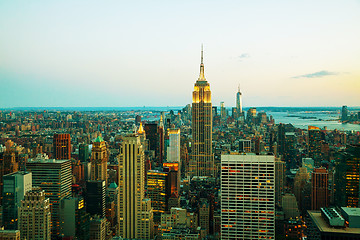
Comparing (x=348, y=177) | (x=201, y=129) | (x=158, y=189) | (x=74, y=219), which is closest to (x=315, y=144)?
(x=348, y=177)

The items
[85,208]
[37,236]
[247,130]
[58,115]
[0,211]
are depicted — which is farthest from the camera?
[247,130]

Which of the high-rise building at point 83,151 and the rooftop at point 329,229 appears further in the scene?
the high-rise building at point 83,151

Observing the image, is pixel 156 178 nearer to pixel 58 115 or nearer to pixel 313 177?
pixel 58 115

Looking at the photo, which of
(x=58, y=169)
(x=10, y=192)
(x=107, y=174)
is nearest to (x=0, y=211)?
(x=10, y=192)

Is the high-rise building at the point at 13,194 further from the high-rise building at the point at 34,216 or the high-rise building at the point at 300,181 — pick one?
the high-rise building at the point at 300,181

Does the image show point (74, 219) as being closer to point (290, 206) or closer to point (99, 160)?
point (99, 160)

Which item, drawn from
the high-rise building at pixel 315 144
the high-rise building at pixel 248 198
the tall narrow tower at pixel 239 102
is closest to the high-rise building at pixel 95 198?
the high-rise building at pixel 248 198
